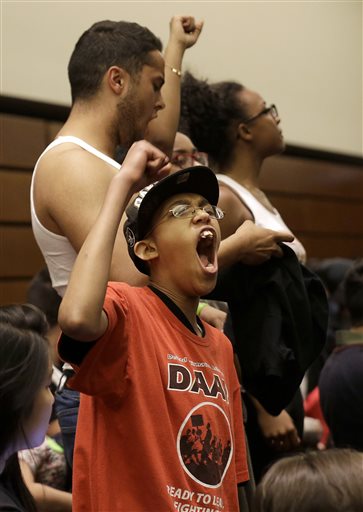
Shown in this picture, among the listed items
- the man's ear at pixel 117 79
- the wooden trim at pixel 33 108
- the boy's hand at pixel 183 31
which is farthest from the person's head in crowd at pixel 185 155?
the wooden trim at pixel 33 108

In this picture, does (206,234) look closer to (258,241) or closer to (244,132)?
(258,241)

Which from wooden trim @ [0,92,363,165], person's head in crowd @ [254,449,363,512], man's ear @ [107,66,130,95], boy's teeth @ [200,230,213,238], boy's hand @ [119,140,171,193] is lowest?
wooden trim @ [0,92,363,165]

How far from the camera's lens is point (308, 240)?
6.36 meters

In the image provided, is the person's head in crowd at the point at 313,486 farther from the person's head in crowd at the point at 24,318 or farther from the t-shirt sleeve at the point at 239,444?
the person's head in crowd at the point at 24,318

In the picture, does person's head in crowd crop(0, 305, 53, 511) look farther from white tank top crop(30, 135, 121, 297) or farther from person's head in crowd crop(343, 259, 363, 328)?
person's head in crowd crop(343, 259, 363, 328)

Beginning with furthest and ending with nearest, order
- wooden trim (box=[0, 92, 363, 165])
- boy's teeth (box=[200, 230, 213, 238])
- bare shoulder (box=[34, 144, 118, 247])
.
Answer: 1. wooden trim (box=[0, 92, 363, 165])
2. bare shoulder (box=[34, 144, 118, 247])
3. boy's teeth (box=[200, 230, 213, 238])

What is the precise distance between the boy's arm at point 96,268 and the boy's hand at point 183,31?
848 millimetres

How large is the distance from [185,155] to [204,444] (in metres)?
0.98

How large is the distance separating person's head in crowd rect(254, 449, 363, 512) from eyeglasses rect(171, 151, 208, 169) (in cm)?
102

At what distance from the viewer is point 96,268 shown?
3.68 ft

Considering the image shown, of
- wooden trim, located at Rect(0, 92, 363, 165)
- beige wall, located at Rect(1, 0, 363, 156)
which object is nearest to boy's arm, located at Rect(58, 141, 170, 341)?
beige wall, located at Rect(1, 0, 363, 156)

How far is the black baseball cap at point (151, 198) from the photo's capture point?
134 cm

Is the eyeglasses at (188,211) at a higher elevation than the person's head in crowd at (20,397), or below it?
higher

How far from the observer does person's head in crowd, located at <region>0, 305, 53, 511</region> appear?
148 cm
